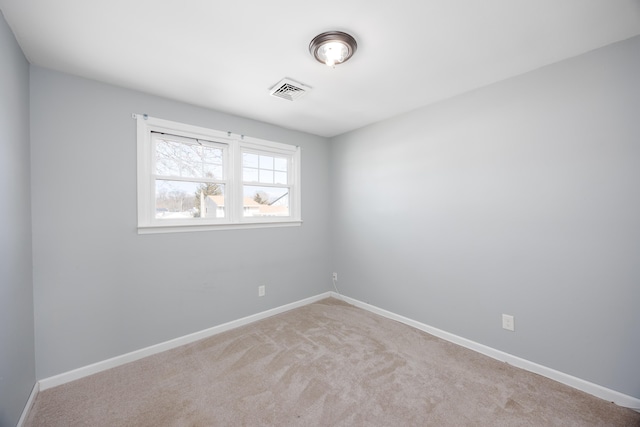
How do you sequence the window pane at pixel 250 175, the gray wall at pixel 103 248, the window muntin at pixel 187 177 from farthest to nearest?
the window pane at pixel 250 175, the window muntin at pixel 187 177, the gray wall at pixel 103 248

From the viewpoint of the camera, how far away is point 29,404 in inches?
66.7

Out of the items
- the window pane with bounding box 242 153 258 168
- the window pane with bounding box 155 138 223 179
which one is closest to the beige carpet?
the window pane with bounding box 155 138 223 179

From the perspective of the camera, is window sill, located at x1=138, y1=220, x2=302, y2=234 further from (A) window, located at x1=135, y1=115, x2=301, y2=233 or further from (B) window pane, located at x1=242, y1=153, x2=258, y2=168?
(B) window pane, located at x1=242, y1=153, x2=258, y2=168

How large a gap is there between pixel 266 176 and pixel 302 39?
72.6 inches

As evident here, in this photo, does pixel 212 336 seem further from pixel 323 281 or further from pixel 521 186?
pixel 521 186

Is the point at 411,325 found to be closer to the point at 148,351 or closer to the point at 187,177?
the point at 148,351

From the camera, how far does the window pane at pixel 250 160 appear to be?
3095mm

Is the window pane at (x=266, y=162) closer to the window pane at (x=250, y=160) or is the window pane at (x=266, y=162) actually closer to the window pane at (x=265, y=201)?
the window pane at (x=250, y=160)

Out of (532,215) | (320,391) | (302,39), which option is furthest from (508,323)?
(302,39)

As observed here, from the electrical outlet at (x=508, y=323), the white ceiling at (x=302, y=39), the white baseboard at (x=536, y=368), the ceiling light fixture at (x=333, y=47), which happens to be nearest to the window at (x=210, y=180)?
the white ceiling at (x=302, y=39)

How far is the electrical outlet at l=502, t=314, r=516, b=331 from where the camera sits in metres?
2.19

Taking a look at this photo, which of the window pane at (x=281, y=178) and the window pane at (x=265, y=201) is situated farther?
the window pane at (x=281, y=178)

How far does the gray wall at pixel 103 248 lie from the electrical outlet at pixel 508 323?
261 centimetres

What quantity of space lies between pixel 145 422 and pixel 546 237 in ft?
10.3
